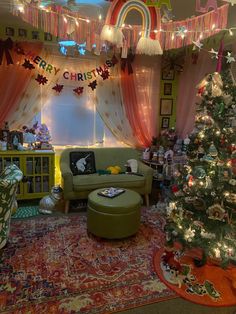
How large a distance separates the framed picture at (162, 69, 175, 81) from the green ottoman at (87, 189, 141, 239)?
2510 millimetres

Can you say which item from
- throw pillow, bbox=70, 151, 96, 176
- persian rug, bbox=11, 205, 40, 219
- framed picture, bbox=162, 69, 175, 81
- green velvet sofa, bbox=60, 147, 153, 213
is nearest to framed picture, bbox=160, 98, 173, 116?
framed picture, bbox=162, 69, 175, 81

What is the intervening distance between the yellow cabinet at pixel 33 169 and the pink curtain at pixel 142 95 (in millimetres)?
1528

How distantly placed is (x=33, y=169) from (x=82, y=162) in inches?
28.0

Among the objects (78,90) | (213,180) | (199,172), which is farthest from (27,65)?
(213,180)

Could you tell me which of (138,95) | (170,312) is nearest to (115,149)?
(138,95)

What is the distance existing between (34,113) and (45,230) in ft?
6.14

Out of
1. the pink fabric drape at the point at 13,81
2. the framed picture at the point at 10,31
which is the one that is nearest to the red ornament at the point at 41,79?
the pink fabric drape at the point at 13,81

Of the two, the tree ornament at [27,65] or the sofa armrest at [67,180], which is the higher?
the tree ornament at [27,65]

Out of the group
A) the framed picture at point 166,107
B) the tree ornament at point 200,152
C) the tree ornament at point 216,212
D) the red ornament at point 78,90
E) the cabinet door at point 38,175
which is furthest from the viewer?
the framed picture at point 166,107

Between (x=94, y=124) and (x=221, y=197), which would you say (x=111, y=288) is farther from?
(x=94, y=124)

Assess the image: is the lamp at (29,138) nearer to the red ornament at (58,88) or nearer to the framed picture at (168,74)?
the red ornament at (58,88)

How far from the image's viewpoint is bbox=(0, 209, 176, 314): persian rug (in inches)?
76.5

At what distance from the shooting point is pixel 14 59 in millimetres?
3689

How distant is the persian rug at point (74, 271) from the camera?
194cm
